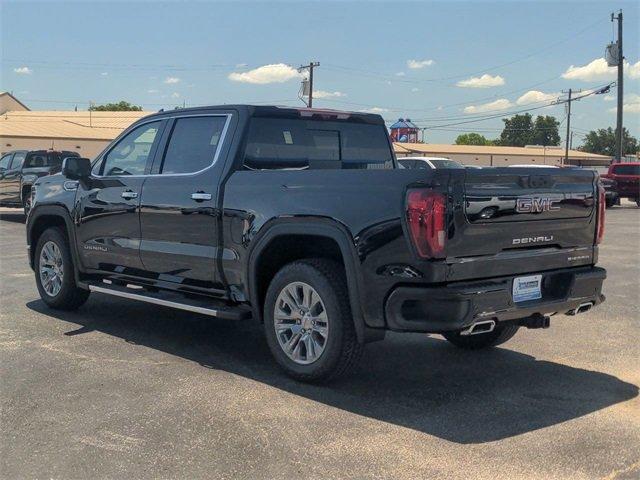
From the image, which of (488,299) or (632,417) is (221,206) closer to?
(488,299)

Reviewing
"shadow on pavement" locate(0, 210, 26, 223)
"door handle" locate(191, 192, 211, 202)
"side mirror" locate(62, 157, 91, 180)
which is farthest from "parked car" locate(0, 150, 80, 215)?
"door handle" locate(191, 192, 211, 202)

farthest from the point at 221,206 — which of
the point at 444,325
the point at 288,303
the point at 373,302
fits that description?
the point at 444,325

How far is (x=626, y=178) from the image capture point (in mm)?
30906

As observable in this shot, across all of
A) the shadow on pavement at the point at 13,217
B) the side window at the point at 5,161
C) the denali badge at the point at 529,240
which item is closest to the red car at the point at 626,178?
the shadow on pavement at the point at 13,217

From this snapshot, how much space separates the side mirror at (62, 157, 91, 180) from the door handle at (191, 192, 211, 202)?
65.9 inches

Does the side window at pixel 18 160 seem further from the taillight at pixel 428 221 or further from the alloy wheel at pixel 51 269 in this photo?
the taillight at pixel 428 221

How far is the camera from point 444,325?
4.23 m

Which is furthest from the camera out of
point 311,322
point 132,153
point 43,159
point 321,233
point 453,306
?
point 43,159

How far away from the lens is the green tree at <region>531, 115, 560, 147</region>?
141 meters

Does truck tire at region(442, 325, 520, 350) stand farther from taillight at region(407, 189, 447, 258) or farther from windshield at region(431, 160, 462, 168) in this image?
windshield at region(431, 160, 462, 168)

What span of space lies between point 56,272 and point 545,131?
5653 inches

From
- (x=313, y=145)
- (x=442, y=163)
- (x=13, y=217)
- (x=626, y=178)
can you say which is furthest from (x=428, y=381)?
(x=626, y=178)

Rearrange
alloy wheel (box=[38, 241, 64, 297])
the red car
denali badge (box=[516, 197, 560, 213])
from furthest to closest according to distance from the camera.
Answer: the red car
alloy wheel (box=[38, 241, 64, 297])
denali badge (box=[516, 197, 560, 213])

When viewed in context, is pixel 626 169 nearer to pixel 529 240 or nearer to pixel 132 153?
pixel 132 153
